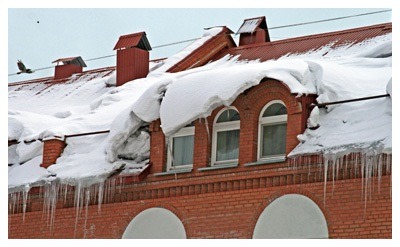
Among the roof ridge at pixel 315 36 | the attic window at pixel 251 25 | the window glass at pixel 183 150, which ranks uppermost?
the attic window at pixel 251 25

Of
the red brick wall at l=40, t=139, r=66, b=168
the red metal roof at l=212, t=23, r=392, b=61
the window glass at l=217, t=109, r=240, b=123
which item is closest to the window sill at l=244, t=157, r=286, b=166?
the window glass at l=217, t=109, r=240, b=123

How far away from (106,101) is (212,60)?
2.86 metres

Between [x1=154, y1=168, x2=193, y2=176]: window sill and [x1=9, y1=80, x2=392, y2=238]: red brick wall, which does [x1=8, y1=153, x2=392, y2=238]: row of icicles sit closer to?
[x1=9, y1=80, x2=392, y2=238]: red brick wall

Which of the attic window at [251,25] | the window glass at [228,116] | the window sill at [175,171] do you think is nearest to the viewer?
the window glass at [228,116]

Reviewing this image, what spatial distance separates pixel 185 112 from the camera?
1066 inches

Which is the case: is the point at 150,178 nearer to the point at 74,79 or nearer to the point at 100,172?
the point at 100,172

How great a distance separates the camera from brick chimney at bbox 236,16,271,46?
33656mm

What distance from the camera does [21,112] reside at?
31484 mm

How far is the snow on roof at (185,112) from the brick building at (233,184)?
12 cm

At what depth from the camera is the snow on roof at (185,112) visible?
2575 cm

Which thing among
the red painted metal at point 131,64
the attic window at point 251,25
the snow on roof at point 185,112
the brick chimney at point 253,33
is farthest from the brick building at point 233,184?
the red painted metal at point 131,64

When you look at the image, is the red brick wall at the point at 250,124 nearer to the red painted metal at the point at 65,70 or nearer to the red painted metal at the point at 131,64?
the red painted metal at the point at 131,64

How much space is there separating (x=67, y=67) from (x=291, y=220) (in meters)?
13.2

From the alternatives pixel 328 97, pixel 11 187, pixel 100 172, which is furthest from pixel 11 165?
pixel 328 97
